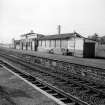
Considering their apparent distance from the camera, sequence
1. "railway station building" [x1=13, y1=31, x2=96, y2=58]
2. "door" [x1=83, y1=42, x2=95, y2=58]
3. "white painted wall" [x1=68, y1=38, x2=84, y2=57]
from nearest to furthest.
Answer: "door" [x1=83, y1=42, x2=95, y2=58] → "railway station building" [x1=13, y1=31, x2=96, y2=58] → "white painted wall" [x1=68, y1=38, x2=84, y2=57]

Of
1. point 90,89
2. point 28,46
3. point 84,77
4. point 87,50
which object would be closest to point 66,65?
point 84,77

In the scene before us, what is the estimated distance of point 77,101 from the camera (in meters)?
6.27

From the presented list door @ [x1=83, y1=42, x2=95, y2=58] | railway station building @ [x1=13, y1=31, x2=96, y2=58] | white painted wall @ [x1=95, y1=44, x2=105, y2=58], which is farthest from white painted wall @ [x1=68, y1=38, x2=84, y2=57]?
white painted wall @ [x1=95, y1=44, x2=105, y2=58]

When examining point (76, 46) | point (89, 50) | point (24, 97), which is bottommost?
point (24, 97)

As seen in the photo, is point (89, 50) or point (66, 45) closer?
→ point (89, 50)

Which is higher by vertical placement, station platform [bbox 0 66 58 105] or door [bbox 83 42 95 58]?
door [bbox 83 42 95 58]

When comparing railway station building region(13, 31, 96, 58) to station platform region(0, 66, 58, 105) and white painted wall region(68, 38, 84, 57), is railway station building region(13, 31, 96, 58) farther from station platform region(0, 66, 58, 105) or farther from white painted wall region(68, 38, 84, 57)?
station platform region(0, 66, 58, 105)

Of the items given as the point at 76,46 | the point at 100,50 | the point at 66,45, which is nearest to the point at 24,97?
the point at 100,50

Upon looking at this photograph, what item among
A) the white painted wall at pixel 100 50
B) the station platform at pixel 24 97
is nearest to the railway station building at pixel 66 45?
the white painted wall at pixel 100 50

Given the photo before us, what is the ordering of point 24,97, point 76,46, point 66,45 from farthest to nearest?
point 66,45, point 76,46, point 24,97

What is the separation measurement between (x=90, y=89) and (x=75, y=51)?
69.1 ft

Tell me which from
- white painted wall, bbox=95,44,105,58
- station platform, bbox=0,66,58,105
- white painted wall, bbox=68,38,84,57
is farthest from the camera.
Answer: white painted wall, bbox=68,38,84,57

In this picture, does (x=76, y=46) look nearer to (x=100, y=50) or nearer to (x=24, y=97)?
(x=100, y=50)

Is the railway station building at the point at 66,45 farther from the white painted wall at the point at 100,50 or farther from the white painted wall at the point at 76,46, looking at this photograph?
the white painted wall at the point at 100,50
